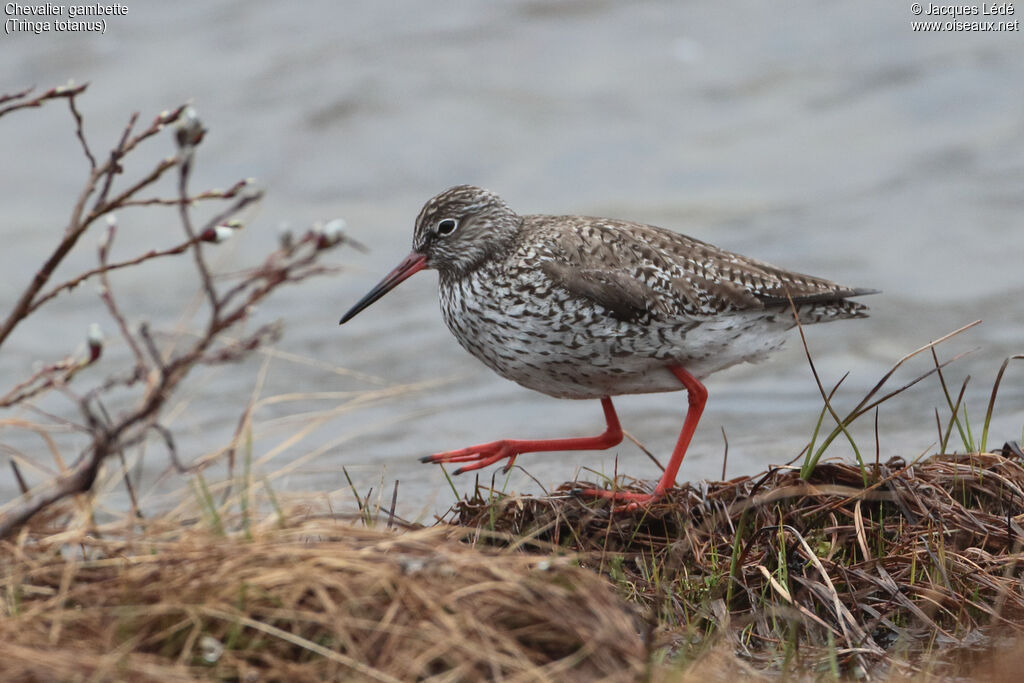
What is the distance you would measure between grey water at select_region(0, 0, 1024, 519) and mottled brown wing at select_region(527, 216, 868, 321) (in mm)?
2416

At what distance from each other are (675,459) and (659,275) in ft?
3.30

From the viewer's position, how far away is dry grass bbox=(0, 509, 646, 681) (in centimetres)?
329

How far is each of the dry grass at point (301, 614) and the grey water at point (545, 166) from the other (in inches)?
205

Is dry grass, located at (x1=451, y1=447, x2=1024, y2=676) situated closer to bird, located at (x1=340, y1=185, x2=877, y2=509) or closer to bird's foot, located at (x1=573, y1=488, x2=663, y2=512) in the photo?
bird's foot, located at (x1=573, y1=488, x2=663, y2=512)

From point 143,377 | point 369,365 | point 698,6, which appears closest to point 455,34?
point 698,6

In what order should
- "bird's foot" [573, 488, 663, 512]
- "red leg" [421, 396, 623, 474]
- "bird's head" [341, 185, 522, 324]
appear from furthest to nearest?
"bird's head" [341, 185, 522, 324] → "red leg" [421, 396, 623, 474] → "bird's foot" [573, 488, 663, 512]

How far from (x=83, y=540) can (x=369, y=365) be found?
24.3ft

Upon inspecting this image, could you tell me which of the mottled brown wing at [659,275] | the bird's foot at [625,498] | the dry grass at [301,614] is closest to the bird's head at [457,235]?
the mottled brown wing at [659,275]

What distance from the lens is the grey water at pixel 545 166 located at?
10.3 meters

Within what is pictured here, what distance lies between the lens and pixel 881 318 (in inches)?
453

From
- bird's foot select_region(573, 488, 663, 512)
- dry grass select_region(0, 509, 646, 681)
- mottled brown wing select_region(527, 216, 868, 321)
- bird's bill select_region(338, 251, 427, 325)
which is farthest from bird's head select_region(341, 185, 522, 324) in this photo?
dry grass select_region(0, 509, 646, 681)

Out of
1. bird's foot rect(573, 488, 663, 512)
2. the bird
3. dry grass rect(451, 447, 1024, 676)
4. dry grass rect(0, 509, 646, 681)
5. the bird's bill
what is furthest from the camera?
the bird's bill

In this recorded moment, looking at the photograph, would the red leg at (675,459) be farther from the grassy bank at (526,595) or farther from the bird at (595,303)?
the grassy bank at (526,595)

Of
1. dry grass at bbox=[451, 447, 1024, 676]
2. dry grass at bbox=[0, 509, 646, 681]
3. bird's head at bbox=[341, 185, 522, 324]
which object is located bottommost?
dry grass at bbox=[451, 447, 1024, 676]
